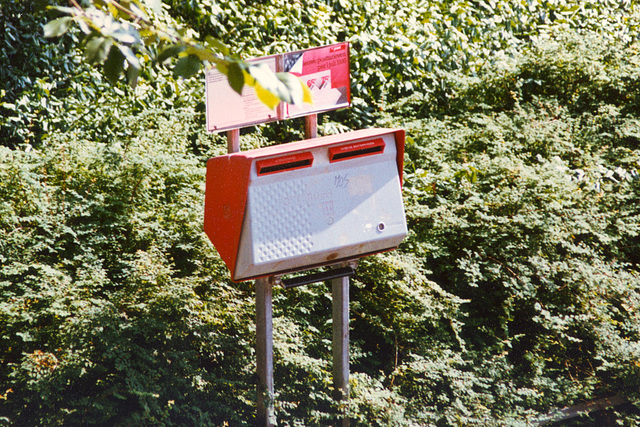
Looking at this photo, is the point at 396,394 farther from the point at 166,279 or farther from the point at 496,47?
the point at 496,47

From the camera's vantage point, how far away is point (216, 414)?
Result: 3.16 meters

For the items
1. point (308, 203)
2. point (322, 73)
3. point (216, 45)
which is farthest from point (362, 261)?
point (216, 45)

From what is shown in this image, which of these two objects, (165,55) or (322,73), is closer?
(165,55)

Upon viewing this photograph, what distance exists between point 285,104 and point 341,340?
4.32 ft

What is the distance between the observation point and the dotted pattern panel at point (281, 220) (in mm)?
2689

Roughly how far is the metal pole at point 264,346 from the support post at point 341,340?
39 cm

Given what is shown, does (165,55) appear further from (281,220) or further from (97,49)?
(281,220)

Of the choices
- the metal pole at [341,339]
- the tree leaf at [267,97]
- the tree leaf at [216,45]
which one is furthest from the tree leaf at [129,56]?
the metal pole at [341,339]

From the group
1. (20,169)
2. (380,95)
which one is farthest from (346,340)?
(380,95)

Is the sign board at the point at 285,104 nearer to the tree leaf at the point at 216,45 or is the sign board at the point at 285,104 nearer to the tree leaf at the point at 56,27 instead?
the tree leaf at the point at 216,45

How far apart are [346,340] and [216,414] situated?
2.62ft

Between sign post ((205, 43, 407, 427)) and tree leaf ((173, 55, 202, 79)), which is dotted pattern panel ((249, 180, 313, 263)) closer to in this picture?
sign post ((205, 43, 407, 427))

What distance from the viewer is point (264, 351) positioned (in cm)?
310

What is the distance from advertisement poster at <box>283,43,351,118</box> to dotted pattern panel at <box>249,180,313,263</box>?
18.0 inches
